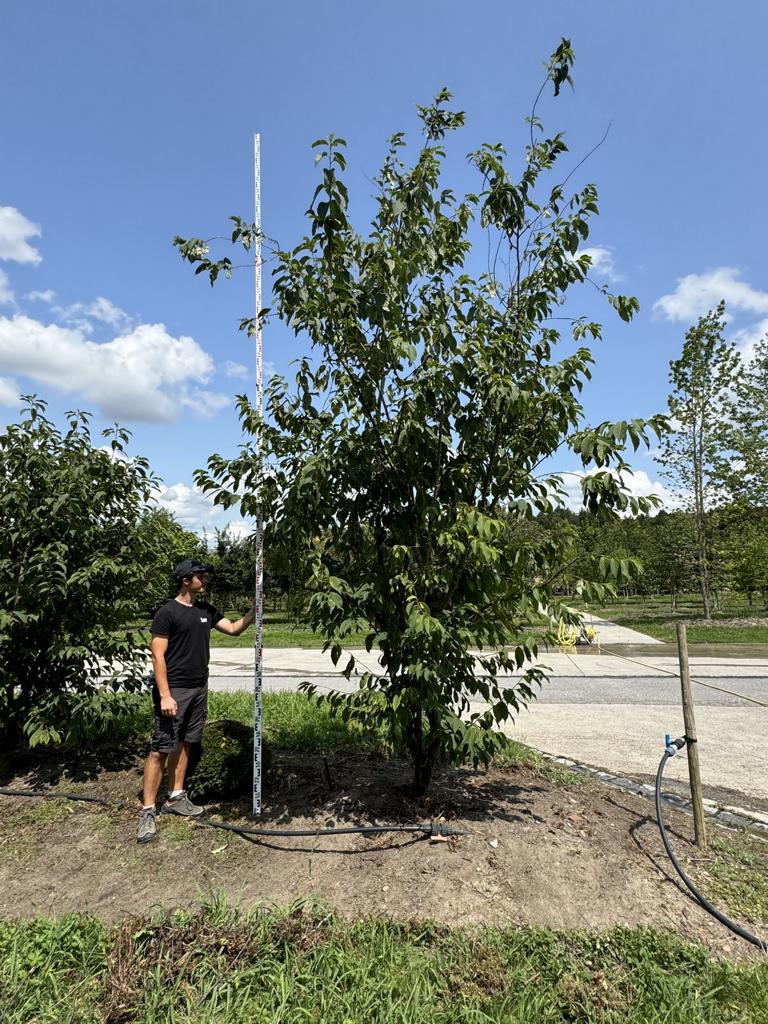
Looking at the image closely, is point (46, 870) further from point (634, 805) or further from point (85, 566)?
point (634, 805)

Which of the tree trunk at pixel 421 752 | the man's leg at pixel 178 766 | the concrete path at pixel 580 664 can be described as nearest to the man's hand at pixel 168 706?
the man's leg at pixel 178 766

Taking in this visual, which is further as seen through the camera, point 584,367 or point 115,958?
point 584,367

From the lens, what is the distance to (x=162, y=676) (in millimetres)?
3869

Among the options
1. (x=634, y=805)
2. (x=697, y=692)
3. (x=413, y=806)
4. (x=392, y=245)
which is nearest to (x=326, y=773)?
(x=413, y=806)

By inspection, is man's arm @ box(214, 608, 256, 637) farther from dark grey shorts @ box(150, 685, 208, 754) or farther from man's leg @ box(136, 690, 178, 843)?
man's leg @ box(136, 690, 178, 843)

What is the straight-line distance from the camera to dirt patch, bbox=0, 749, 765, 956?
284cm

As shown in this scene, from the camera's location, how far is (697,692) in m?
9.38

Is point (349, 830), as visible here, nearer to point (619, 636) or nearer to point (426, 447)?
point (426, 447)

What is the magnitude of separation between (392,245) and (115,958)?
3804mm

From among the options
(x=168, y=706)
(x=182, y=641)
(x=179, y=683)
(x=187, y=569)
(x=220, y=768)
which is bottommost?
(x=220, y=768)

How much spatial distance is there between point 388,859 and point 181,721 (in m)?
1.68

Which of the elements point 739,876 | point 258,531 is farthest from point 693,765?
point 258,531

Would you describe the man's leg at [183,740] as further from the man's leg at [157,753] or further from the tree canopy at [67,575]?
the tree canopy at [67,575]

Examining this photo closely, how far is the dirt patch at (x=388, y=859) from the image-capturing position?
9.32ft
